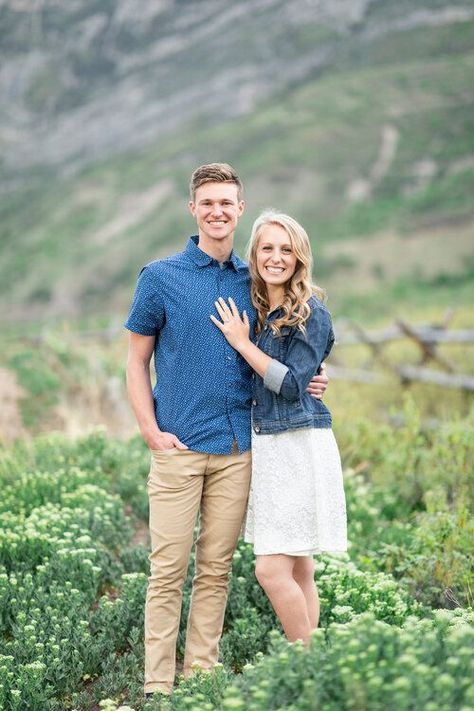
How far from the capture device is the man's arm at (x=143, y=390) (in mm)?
3744

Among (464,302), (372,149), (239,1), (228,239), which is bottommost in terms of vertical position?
(228,239)

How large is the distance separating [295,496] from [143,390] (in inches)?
32.6

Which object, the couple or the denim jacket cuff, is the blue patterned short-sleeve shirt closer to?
the couple

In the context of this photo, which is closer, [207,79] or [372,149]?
[372,149]

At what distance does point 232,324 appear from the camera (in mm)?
3611

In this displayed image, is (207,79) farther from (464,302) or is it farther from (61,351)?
(61,351)

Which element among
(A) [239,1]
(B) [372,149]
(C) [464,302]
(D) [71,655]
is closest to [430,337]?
(D) [71,655]

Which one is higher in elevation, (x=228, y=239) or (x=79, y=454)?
(x=228, y=239)

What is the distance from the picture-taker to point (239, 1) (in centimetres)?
6031

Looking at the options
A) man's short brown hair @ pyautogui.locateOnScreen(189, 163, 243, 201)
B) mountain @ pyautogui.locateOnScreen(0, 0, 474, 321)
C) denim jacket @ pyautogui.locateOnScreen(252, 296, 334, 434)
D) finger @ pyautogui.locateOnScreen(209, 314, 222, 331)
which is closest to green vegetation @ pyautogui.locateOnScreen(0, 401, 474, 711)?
denim jacket @ pyautogui.locateOnScreen(252, 296, 334, 434)

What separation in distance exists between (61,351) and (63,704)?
1162 cm

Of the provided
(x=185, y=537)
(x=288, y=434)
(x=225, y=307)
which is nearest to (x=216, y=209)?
(x=225, y=307)

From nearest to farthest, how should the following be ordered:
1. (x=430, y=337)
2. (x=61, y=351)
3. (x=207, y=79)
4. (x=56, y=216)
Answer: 1. (x=430, y=337)
2. (x=61, y=351)
3. (x=56, y=216)
4. (x=207, y=79)

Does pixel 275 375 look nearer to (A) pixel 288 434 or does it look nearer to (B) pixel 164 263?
(A) pixel 288 434
